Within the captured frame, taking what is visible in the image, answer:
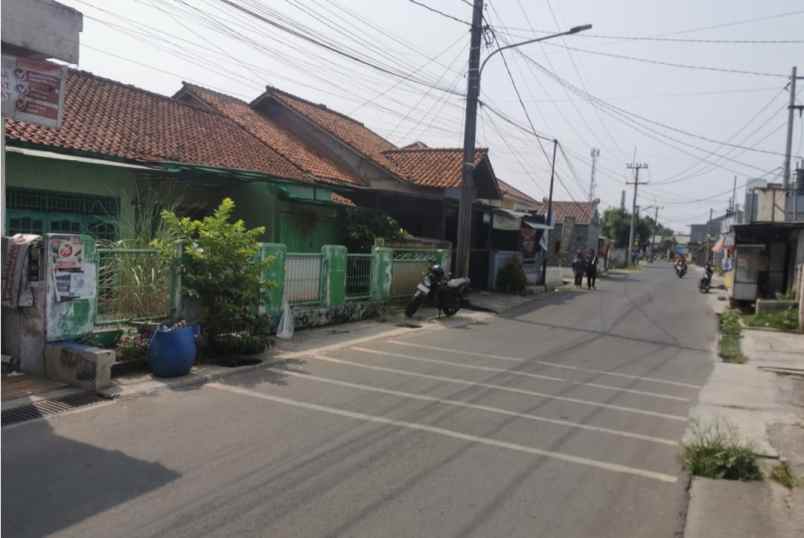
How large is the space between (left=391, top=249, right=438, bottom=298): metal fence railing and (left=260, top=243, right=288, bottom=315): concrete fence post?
488cm

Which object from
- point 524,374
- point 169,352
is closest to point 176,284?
point 169,352

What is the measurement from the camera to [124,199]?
504 inches

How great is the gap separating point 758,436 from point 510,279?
1632 centimetres

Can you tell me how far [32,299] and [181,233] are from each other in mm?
2479

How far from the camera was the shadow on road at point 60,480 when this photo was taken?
3.87 meters

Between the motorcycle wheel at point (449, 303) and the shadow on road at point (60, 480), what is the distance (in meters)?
11.1

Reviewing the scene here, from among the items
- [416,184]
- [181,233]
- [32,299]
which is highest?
[416,184]

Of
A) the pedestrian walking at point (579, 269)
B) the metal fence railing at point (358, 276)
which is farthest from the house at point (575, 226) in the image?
the metal fence railing at point (358, 276)

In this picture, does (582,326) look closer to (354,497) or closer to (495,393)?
(495,393)

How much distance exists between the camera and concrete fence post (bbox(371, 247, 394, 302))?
1460cm

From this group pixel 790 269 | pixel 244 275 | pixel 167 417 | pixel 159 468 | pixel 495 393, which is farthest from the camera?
pixel 790 269

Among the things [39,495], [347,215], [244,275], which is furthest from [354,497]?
[347,215]

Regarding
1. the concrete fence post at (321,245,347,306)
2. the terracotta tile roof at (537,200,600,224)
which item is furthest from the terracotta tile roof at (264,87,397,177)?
the terracotta tile roof at (537,200,600,224)

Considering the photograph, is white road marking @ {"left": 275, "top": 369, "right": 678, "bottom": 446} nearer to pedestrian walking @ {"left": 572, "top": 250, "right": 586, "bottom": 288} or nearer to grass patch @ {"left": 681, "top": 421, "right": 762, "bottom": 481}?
grass patch @ {"left": 681, "top": 421, "right": 762, "bottom": 481}
